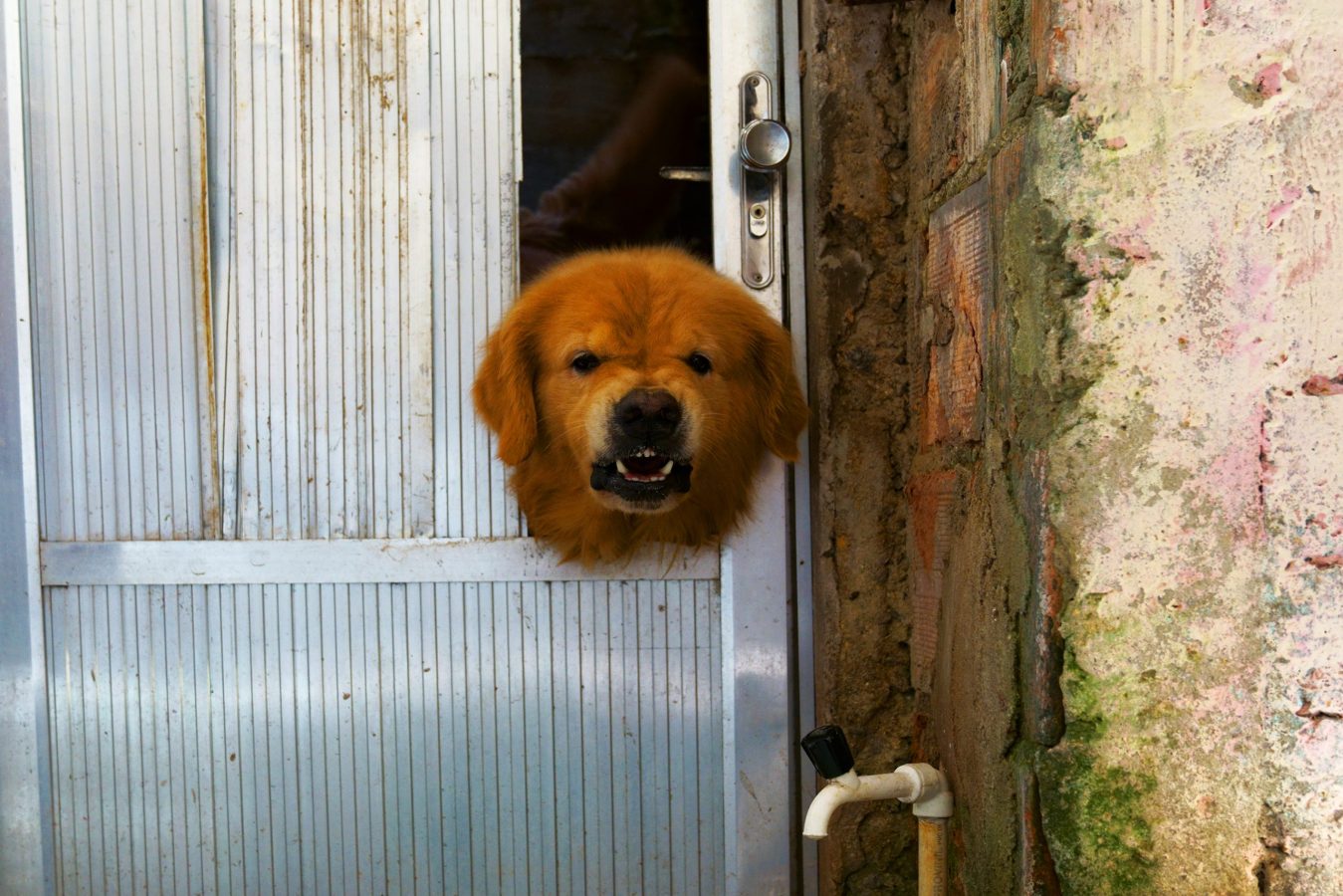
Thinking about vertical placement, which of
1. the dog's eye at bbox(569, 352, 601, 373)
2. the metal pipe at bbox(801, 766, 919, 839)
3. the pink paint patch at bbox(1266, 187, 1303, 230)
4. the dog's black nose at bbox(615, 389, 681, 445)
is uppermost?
the pink paint patch at bbox(1266, 187, 1303, 230)

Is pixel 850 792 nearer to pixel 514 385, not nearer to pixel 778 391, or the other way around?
Result: pixel 778 391

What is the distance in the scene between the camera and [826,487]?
249cm

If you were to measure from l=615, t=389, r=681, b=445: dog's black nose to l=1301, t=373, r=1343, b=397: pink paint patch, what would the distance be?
112 centimetres

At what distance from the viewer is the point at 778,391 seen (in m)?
2.41

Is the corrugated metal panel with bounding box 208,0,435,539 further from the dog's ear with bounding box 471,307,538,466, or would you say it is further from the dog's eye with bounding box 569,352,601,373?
the dog's eye with bounding box 569,352,601,373

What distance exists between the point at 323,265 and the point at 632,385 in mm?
837

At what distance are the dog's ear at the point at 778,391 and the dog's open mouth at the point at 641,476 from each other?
27 centimetres

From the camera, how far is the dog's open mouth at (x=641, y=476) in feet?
7.34

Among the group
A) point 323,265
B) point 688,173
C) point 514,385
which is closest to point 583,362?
point 514,385

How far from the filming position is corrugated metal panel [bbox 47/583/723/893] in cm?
245

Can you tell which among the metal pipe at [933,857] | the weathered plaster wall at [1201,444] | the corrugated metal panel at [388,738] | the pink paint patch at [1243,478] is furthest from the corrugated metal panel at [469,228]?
the pink paint patch at [1243,478]

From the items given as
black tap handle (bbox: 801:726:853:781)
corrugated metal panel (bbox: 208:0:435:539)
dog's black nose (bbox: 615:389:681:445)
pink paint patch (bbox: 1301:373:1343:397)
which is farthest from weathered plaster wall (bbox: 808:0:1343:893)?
corrugated metal panel (bbox: 208:0:435:539)

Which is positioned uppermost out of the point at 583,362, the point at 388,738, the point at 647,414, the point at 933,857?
the point at 583,362

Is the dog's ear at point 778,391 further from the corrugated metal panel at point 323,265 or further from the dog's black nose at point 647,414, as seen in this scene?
the corrugated metal panel at point 323,265
